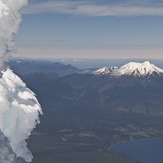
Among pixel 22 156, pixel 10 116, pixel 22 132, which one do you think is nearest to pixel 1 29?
pixel 10 116

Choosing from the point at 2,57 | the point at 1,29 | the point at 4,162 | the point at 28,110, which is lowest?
the point at 4,162

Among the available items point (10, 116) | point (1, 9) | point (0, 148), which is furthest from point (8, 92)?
point (1, 9)

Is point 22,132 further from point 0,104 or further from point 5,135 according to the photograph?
point 0,104

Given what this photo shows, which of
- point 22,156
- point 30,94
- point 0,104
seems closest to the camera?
point 0,104

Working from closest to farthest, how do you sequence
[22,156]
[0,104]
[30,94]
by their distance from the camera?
[0,104]
[22,156]
[30,94]

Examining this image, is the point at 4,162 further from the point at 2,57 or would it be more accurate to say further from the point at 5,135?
the point at 2,57

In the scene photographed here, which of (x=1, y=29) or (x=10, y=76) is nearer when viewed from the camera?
(x=1, y=29)

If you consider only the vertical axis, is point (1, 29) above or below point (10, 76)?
above
